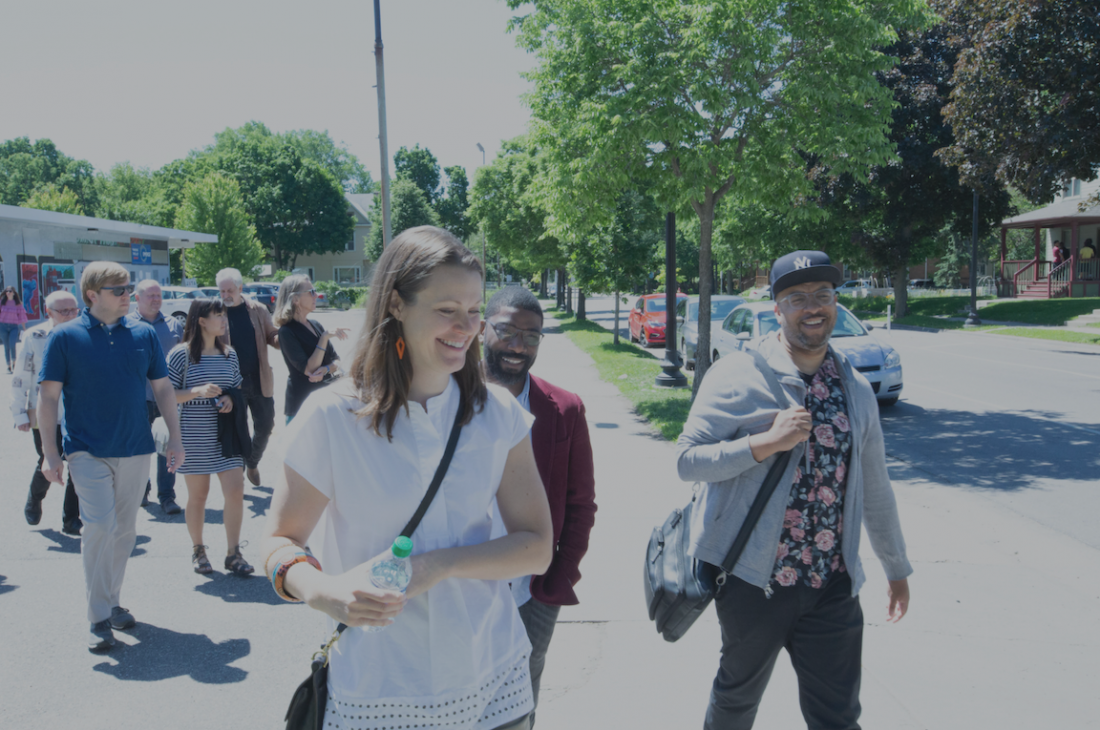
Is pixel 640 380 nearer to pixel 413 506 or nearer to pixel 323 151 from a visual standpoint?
pixel 413 506

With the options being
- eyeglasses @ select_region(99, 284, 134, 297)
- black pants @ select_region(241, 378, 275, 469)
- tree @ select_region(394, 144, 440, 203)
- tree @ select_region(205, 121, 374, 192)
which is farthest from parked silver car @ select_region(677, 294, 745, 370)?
tree @ select_region(205, 121, 374, 192)

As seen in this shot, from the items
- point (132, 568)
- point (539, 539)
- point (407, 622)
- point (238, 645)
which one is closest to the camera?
point (407, 622)

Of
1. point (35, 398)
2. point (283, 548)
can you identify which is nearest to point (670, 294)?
point (35, 398)

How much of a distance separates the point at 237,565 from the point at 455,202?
74334mm

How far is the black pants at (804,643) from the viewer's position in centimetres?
257

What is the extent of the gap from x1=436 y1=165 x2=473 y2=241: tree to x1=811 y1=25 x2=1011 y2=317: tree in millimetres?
46580

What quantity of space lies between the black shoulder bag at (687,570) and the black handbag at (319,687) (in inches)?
50.7

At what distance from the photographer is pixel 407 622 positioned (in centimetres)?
165

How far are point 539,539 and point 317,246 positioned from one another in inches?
2657

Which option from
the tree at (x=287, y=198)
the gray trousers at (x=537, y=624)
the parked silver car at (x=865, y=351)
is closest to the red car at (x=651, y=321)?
the parked silver car at (x=865, y=351)

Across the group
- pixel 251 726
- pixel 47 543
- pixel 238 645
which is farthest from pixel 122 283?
pixel 47 543

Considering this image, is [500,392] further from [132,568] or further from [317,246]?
[317,246]

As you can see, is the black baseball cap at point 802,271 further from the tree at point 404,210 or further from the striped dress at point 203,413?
the tree at point 404,210

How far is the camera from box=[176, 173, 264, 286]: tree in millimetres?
48969
